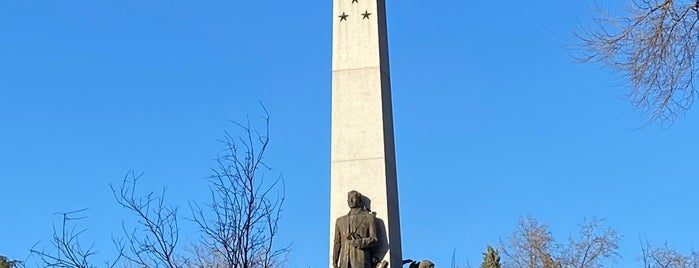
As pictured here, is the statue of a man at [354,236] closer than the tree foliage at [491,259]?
Yes

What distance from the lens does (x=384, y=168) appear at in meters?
11.7

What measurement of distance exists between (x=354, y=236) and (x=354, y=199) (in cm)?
46

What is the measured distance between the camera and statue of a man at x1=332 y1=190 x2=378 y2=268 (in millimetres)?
11023

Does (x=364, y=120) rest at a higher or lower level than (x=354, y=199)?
higher

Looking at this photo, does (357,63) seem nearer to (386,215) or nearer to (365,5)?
(365,5)

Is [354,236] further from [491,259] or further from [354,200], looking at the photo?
[491,259]

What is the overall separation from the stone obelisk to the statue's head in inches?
8.1

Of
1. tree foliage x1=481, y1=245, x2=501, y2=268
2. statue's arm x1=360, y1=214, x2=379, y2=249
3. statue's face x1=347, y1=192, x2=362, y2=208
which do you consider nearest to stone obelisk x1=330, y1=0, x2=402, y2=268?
statue's arm x1=360, y1=214, x2=379, y2=249

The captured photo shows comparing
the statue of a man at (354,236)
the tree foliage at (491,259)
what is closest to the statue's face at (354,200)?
the statue of a man at (354,236)

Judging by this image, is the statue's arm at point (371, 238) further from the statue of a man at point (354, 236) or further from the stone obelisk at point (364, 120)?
the stone obelisk at point (364, 120)

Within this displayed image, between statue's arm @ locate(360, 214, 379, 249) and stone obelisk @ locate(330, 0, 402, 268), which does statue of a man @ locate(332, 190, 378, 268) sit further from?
stone obelisk @ locate(330, 0, 402, 268)

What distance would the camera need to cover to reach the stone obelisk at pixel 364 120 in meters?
11.6

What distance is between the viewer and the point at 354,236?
36.6ft

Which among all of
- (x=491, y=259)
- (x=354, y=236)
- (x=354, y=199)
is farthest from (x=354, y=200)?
(x=491, y=259)
